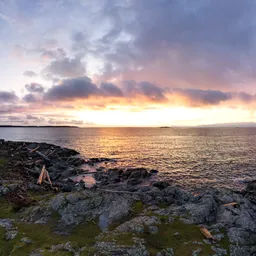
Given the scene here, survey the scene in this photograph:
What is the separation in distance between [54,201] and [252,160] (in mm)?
49972

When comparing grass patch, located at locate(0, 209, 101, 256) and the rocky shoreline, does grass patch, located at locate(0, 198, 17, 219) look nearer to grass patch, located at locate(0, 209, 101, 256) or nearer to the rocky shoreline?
the rocky shoreline

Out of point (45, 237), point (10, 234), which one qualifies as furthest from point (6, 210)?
point (45, 237)

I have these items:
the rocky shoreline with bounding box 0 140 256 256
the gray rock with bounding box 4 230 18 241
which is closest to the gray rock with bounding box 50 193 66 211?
the rocky shoreline with bounding box 0 140 256 256

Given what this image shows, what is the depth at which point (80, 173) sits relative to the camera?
37.6 meters

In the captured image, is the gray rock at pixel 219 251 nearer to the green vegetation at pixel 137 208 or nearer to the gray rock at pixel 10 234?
the green vegetation at pixel 137 208

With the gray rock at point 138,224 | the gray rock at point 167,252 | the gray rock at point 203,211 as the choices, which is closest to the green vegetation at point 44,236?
the gray rock at point 138,224

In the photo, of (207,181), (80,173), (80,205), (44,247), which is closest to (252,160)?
(207,181)

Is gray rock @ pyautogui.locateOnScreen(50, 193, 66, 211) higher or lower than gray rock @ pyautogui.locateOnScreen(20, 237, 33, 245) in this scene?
higher

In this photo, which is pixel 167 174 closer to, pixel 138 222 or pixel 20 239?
pixel 138 222

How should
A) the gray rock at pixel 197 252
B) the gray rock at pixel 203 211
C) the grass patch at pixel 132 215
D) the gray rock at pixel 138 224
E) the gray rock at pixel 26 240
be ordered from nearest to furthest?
the gray rock at pixel 197 252
the gray rock at pixel 26 240
the gray rock at pixel 138 224
the grass patch at pixel 132 215
the gray rock at pixel 203 211

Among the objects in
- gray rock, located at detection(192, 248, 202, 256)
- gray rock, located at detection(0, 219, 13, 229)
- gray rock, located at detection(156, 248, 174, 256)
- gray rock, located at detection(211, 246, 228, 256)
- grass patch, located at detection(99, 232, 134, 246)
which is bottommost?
gray rock, located at detection(211, 246, 228, 256)

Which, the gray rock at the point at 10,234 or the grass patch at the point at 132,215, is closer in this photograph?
the gray rock at the point at 10,234

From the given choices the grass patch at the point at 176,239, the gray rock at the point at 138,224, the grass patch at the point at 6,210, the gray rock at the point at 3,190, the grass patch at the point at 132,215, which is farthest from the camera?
the gray rock at the point at 3,190

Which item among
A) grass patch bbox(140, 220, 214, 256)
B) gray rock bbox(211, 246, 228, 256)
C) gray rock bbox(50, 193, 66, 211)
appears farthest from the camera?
gray rock bbox(50, 193, 66, 211)
